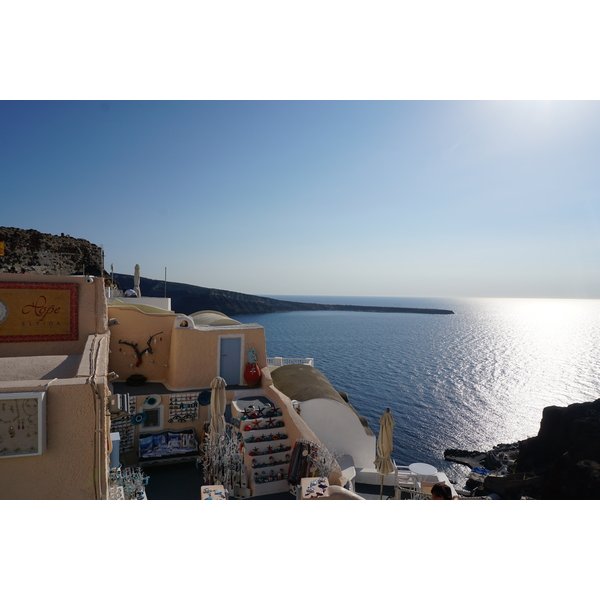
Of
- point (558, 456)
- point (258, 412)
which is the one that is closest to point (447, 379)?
point (558, 456)

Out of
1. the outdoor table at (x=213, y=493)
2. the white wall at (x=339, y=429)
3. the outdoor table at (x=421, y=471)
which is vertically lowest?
the outdoor table at (x=421, y=471)

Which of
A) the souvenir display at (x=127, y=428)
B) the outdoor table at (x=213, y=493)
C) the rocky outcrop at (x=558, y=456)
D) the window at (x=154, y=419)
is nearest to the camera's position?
the outdoor table at (x=213, y=493)

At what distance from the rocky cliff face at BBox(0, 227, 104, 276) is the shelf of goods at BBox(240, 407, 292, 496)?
9649 mm

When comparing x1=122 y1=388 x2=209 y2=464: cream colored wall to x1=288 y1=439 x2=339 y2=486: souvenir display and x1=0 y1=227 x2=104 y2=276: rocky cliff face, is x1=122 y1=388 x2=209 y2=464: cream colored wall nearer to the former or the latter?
x1=288 y1=439 x2=339 y2=486: souvenir display

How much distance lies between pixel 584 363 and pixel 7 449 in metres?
78.6

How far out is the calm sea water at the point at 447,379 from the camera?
3080cm

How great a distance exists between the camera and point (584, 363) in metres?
60.2

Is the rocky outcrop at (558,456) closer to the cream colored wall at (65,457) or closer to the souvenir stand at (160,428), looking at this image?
the souvenir stand at (160,428)

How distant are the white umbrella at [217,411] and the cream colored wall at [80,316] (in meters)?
2.97

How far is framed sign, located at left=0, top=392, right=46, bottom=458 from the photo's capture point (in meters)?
4.48

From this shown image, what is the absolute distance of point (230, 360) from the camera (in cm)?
1205

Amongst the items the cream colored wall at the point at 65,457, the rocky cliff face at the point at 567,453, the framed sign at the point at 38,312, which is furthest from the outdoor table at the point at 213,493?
the rocky cliff face at the point at 567,453

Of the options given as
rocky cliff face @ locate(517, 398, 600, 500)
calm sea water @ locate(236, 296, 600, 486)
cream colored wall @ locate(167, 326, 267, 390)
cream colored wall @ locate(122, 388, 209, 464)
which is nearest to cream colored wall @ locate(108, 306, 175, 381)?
cream colored wall @ locate(167, 326, 267, 390)
